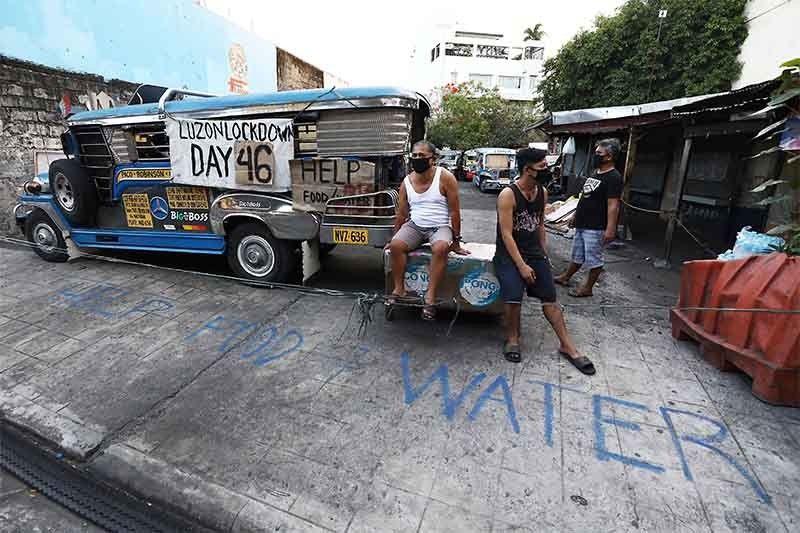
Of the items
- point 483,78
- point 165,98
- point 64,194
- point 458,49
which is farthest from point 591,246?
point 458,49

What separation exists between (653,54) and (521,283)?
14266 millimetres

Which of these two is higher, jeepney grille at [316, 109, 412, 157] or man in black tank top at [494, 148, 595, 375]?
jeepney grille at [316, 109, 412, 157]

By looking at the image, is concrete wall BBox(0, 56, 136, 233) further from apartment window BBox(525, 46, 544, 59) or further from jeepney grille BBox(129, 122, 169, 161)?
apartment window BBox(525, 46, 544, 59)

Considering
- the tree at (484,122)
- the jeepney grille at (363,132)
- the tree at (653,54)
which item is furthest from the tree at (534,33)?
the jeepney grille at (363,132)

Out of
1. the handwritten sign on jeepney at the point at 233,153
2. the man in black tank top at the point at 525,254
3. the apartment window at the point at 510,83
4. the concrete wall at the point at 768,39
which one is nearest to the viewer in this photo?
the man in black tank top at the point at 525,254

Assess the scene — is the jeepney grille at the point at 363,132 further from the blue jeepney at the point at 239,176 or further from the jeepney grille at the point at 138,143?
the jeepney grille at the point at 138,143

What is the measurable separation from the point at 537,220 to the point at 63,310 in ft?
17.1

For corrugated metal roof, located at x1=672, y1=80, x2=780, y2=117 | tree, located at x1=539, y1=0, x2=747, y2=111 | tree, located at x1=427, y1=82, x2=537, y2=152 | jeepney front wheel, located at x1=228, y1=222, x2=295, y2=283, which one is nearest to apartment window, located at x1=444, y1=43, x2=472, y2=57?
tree, located at x1=427, y1=82, x2=537, y2=152

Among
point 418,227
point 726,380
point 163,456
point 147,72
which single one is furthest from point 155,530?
point 147,72

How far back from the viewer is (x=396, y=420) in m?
2.80

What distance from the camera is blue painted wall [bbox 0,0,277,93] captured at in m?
7.87

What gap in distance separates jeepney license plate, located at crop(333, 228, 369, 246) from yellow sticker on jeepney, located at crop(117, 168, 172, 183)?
249cm

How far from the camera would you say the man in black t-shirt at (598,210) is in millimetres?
Answer: 4461

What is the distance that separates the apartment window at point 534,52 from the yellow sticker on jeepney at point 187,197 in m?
53.8
